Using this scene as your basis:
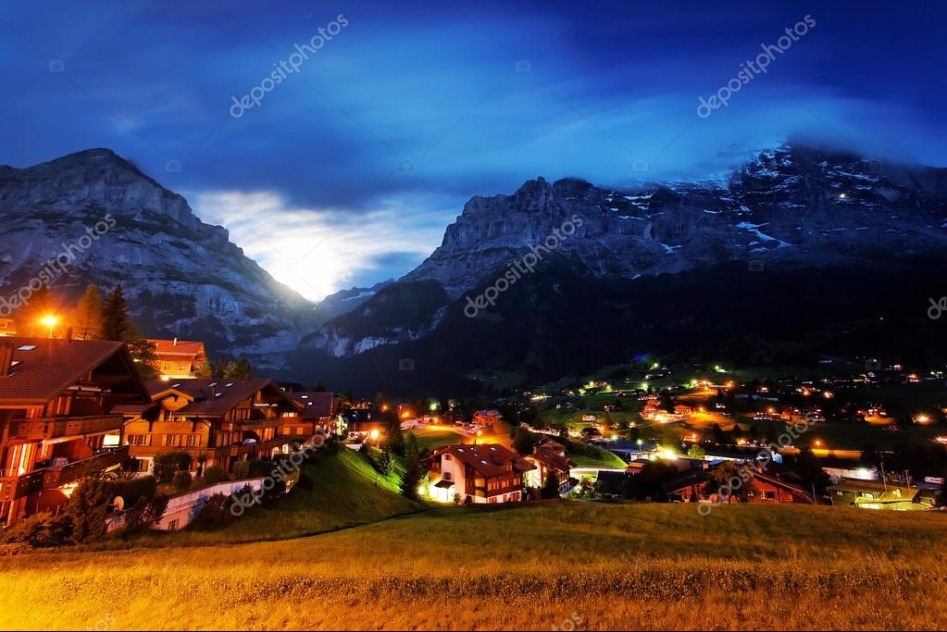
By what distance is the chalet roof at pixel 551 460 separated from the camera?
9188 centimetres

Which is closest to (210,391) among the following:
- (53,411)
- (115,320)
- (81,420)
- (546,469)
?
(81,420)

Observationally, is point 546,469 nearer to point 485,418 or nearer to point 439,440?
point 439,440

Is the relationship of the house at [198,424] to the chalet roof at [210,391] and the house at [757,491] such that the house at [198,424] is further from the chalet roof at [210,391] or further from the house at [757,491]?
the house at [757,491]

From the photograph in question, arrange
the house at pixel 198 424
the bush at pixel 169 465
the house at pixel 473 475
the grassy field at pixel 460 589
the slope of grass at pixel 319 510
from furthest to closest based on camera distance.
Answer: the house at pixel 473 475, the house at pixel 198 424, the bush at pixel 169 465, the slope of grass at pixel 319 510, the grassy field at pixel 460 589

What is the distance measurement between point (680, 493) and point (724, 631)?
57.3 meters

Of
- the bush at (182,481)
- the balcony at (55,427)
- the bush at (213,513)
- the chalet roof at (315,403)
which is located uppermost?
the balcony at (55,427)

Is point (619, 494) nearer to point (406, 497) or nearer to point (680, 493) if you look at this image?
point (680, 493)

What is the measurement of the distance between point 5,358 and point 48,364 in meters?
1.52

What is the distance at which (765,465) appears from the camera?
8550 centimetres

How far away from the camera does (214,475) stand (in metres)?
36.5

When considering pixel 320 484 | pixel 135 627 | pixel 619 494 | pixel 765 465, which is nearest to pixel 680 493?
pixel 619 494

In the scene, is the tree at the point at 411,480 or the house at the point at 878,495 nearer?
the tree at the point at 411,480

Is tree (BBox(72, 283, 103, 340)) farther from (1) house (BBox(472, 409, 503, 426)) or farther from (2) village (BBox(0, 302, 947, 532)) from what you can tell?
(1) house (BBox(472, 409, 503, 426))

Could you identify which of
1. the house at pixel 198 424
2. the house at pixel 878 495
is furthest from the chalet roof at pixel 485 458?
the house at pixel 878 495
